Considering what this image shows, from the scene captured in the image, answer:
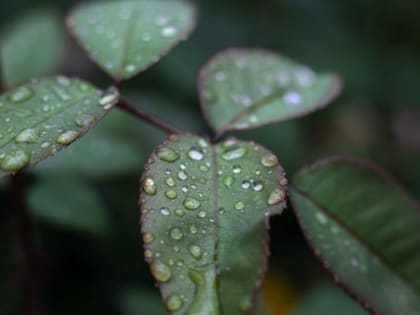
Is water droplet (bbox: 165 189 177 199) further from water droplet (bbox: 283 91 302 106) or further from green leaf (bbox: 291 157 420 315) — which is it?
water droplet (bbox: 283 91 302 106)

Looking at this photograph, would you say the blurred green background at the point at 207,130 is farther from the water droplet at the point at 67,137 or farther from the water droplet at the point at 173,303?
the water droplet at the point at 173,303

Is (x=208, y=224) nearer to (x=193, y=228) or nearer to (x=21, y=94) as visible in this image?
(x=193, y=228)

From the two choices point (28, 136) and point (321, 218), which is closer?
point (28, 136)

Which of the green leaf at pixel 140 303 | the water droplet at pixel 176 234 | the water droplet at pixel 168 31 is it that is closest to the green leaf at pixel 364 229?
the water droplet at pixel 176 234

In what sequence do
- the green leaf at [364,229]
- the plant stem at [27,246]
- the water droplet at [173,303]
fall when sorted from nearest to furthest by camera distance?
the water droplet at [173,303]
the green leaf at [364,229]
the plant stem at [27,246]

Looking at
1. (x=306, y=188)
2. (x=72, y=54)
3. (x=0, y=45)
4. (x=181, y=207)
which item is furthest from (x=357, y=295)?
(x=72, y=54)

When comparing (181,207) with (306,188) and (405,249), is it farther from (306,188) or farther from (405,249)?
(405,249)

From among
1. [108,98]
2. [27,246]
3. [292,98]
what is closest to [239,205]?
[108,98]
